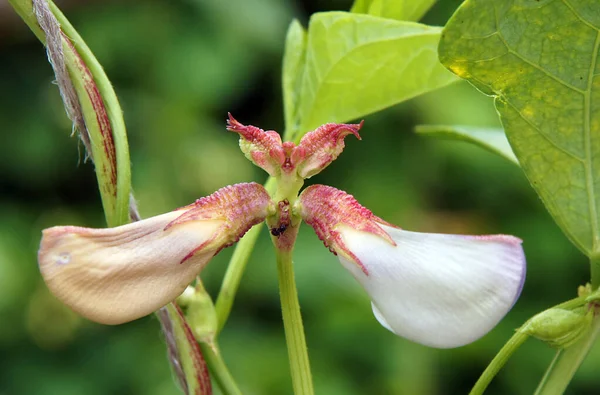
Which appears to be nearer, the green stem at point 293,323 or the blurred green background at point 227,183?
the green stem at point 293,323

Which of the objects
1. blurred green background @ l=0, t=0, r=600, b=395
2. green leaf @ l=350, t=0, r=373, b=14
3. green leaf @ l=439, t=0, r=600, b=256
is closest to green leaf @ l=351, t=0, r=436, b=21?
green leaf @ l=350, t=0, r=373, b=14

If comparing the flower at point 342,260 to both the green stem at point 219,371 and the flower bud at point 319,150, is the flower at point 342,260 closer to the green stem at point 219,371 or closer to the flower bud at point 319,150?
the flower bud at point 319,150

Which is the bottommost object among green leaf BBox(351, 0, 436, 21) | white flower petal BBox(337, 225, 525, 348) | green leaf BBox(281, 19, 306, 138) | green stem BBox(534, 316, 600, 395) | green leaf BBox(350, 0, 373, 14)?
green stem BBox(534, 316, 600, 395)

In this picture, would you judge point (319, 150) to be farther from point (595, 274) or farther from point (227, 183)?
point (227, 183)

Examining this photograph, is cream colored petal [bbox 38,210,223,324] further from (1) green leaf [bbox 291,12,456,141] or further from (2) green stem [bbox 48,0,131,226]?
(1) green leaf [bbox 291,12,456,141]

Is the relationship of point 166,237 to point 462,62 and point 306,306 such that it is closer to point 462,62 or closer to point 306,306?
point 462,62

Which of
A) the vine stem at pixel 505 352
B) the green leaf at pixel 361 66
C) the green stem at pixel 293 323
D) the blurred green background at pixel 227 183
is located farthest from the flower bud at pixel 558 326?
the blurred green background at pixel 227 183

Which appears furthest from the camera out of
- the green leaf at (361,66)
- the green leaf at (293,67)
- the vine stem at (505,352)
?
the green leaf at (293,67)

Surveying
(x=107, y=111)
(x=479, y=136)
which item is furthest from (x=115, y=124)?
(x=479, y=136)
